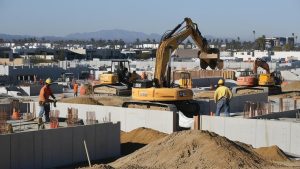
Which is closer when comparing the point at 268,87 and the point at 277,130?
the point at 277,130

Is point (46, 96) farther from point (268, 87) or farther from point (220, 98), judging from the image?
point (268, 87)

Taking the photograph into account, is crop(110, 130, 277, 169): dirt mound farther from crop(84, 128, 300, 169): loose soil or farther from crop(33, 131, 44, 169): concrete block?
crop(33, 131, 44, 169): concrete block

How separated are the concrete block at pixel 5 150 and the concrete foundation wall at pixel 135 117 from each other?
22.0ft

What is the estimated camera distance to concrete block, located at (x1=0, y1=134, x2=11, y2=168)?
14.3m

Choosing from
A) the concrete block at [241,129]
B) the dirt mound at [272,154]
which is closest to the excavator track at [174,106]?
the concrete block at [241,129]

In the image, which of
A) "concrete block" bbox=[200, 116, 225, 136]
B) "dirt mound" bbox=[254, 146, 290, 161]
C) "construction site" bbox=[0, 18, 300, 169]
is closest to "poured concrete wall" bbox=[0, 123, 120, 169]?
"construction site" bbox=[0, 18, 300, 169]

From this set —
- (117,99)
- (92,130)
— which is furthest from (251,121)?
(117,99)

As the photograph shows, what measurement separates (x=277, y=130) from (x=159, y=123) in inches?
168

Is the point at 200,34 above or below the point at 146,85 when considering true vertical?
above

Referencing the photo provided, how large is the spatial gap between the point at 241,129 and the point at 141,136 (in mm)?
3331

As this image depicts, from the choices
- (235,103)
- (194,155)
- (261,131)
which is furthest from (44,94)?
(235,103)

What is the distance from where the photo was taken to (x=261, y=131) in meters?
18.4

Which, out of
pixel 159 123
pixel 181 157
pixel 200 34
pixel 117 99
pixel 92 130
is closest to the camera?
pixel 181 157

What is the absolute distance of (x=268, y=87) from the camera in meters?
36.7
